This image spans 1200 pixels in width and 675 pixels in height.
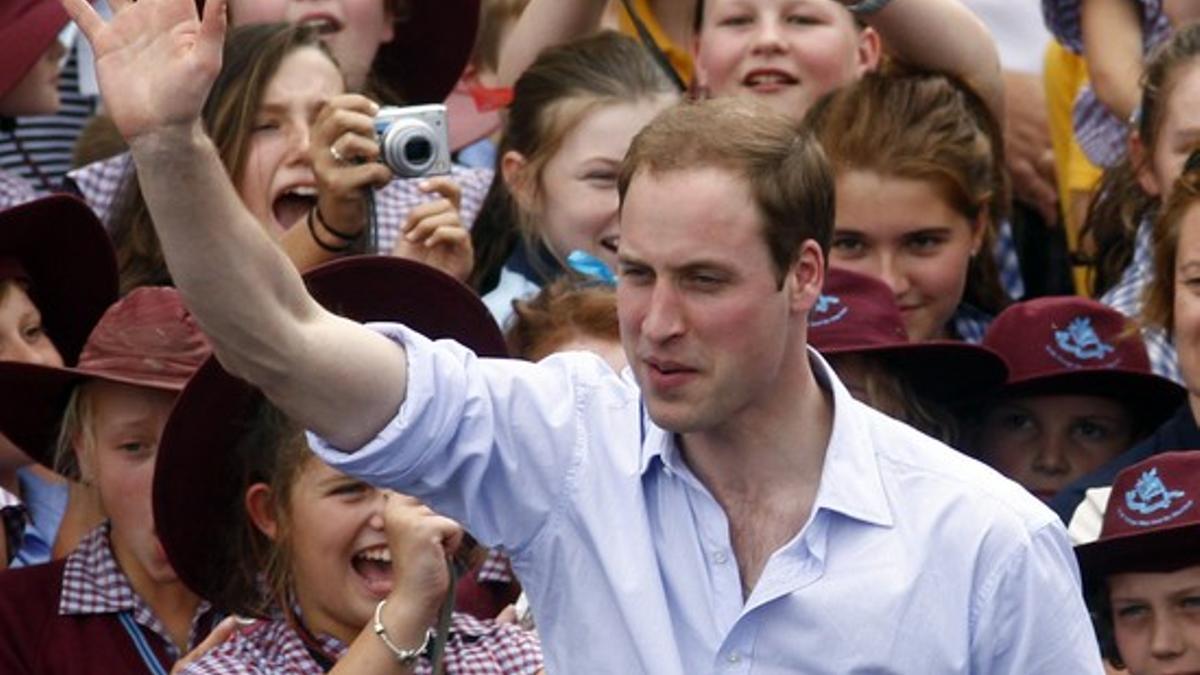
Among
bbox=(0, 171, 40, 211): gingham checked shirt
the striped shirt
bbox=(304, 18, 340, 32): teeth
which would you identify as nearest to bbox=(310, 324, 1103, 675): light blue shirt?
bbox=(304, 18, 340, 32): teeth

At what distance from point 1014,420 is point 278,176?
61.5 inches

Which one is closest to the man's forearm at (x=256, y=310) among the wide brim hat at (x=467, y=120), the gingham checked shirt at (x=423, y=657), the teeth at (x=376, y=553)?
the gingham checked shirt at (x=423, y=657)

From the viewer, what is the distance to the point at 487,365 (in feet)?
14.1

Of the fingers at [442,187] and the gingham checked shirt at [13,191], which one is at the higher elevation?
the fingers at [442,187]

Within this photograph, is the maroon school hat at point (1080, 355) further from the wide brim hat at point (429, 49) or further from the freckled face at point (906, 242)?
the wide brim hat at point (429, 49)

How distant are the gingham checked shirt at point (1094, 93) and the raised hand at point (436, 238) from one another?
6.35 ft

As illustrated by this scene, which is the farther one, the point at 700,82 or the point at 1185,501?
the point at 700,82

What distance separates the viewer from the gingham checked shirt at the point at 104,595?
5.37 metres

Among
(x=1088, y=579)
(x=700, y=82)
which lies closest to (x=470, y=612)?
(x=1088, y=579)

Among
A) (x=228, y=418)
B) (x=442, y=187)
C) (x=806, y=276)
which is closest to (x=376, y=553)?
(x=228, y=418)

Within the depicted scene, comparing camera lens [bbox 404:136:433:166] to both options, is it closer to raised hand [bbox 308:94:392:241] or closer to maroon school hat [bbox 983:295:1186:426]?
raised hand [bbox 308:94:392:241]

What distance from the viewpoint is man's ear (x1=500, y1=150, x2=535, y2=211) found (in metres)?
6.62

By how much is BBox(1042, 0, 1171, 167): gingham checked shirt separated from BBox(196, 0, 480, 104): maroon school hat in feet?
4.53

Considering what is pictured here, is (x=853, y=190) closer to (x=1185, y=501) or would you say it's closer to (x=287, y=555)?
(x=1185, y=501)
